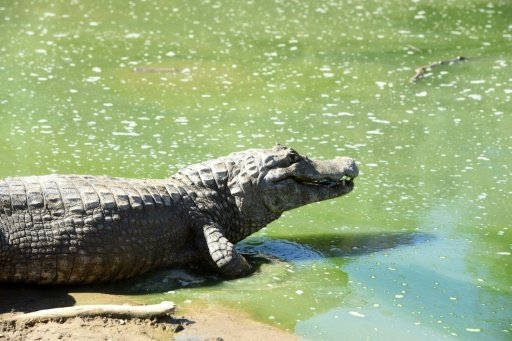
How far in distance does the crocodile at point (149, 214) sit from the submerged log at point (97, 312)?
0.65 m

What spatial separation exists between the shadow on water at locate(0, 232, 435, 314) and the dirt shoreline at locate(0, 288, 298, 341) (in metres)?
0.01

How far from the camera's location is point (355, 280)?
6.81 m

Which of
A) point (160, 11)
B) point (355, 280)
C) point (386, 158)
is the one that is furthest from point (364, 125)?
point (160, 11)

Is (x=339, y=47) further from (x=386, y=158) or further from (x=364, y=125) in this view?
(x=386, y=158)

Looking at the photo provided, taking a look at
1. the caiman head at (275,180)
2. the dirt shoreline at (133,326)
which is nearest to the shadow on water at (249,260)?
the dirt shoreline at (133,326)

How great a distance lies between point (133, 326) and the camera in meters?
5.68

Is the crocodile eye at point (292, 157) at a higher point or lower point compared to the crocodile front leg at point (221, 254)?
higher

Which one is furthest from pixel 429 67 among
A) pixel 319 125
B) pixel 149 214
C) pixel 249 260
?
pixel 149 214

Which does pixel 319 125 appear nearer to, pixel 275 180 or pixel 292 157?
pixel 292 157

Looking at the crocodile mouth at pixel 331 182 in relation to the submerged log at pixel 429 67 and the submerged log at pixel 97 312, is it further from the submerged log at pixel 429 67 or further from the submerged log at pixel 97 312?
the submerged log at pixel 429 67

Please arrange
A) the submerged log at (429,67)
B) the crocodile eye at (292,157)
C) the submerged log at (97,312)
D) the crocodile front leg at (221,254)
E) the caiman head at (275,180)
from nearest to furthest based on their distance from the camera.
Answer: the submerged log at (97,312) < the crocodile front leg at (221,254) < the caiman head at (275,180) < the crocodile eye at (292,157) < the submerged log at (429,67)

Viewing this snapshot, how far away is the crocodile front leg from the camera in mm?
6785

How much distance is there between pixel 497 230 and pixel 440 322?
6.49 ft

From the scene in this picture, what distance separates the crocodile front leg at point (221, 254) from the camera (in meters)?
6.79
